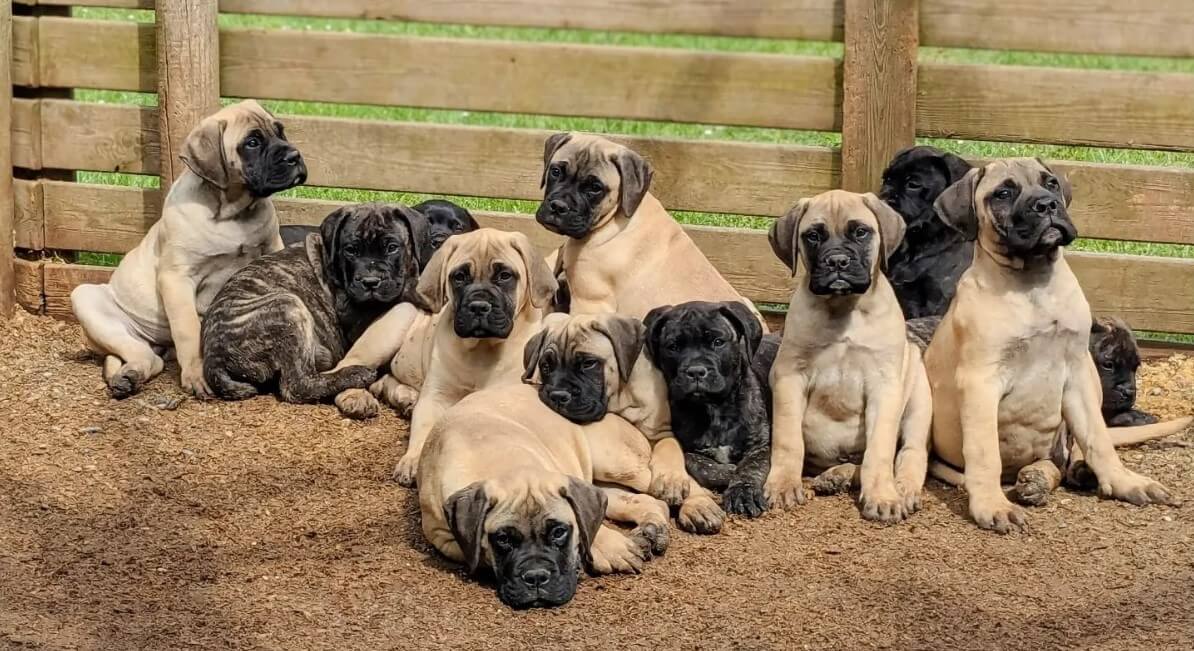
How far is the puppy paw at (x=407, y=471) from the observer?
7.59 m

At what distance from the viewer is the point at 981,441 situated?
7.22 meters

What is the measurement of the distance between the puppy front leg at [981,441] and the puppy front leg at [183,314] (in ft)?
14.0

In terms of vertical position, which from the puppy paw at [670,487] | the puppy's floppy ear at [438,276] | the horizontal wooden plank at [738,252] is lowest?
the puppy paw at [670,487]

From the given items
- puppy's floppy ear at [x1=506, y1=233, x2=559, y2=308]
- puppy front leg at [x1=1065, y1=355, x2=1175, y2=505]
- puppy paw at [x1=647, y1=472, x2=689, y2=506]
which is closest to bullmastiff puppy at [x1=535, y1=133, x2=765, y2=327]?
puppy's floppy ear at [x1=506, y1=233, x2=559, y2=308]

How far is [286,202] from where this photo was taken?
10242mm

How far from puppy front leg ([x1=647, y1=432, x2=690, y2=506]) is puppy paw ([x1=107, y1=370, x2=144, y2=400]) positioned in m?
3.16

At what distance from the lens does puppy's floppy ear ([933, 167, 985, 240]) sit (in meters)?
7.34

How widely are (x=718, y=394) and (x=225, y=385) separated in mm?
2973

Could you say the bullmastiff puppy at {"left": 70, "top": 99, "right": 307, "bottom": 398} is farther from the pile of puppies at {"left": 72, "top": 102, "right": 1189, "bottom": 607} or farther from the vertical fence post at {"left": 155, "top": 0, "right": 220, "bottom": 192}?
the vertical fence post at {"left": 155, "top": 0, "right": 220, "bottom": 192}

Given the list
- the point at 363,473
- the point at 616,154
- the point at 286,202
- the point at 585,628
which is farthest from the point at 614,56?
the point at 585,628

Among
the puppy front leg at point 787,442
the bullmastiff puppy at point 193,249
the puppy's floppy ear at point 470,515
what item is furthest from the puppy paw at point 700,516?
the bullmastiff puppy at point 193,249

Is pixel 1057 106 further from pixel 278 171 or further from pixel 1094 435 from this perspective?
pixel 278 171

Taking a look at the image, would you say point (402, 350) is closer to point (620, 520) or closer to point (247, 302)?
point (247, 302)

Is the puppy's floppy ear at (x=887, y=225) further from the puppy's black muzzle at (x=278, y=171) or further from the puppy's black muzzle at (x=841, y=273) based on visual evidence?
the puppy's black muzzle at (x=278, y=171)
